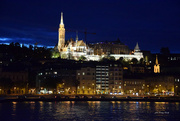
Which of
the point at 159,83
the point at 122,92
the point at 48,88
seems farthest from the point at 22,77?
the point at 159,83

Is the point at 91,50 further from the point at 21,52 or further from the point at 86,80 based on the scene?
the point at 86,80

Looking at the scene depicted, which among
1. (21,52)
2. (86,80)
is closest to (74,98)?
(86,80)

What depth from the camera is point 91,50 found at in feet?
588

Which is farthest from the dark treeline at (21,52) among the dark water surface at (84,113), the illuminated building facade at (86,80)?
the dark water surface at (84,113)

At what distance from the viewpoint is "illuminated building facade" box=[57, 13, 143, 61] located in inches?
6736

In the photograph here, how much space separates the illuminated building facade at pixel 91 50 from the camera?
561 ft

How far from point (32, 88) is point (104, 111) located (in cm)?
4194

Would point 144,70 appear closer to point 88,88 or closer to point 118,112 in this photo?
point 88,88

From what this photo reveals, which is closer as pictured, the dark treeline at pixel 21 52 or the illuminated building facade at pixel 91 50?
the dark treeline at pixel 21 52

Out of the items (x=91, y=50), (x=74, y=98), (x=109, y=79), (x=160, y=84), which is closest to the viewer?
(x=74, y=98)

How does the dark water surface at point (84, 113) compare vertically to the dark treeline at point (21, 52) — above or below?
below

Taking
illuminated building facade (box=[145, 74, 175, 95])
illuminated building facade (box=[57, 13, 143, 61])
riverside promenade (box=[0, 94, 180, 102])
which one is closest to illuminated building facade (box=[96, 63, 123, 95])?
illuminated building facade (box=[145, 74, 175, 95])

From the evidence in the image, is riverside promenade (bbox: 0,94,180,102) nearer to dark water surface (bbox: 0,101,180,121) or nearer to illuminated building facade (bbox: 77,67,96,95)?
illuminated building facade (bbox: 77,67,96,95)

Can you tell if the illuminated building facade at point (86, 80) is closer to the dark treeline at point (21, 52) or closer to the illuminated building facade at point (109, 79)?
the illuminated building facade at point (109, 79)
